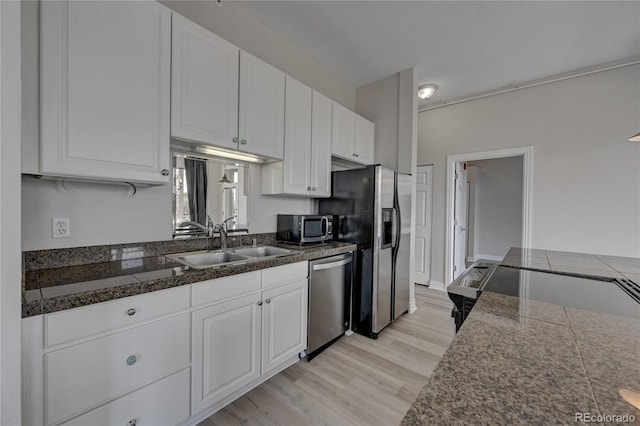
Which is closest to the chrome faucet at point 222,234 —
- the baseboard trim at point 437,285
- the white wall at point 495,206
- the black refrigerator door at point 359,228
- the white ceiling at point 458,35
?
the black refrigerator door at point 359,228

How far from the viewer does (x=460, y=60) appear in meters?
2.83

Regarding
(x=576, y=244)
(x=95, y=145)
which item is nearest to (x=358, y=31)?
(x=95, y=145)

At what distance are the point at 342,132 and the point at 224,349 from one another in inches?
89.1

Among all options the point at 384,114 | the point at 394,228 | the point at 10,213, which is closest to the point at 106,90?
the point at 10,213

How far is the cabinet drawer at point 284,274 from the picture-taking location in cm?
168

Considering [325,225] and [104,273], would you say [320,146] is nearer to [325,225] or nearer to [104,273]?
[325,225]

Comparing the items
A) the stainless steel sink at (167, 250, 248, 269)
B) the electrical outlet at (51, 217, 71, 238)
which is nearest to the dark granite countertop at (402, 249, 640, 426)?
the stainless steel sink at (167, 250, 248, 269)

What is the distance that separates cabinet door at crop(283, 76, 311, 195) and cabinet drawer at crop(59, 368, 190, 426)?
4.88ft

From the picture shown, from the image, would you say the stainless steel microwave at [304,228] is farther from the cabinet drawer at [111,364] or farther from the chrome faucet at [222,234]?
the cabinet drawer at [111,364]

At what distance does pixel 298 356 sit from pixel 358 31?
292cm

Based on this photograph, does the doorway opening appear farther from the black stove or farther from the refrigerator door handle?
the black stove

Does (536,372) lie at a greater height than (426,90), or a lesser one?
lesser

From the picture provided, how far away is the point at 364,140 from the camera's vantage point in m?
3.14

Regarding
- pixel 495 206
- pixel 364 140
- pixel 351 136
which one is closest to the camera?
pixel 351 136
